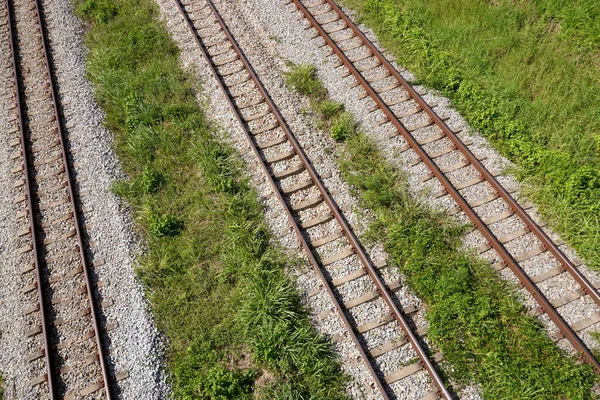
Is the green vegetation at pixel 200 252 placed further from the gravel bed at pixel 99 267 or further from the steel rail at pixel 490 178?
the steel rail at pixel 490 178

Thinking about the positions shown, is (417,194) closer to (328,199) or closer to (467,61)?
(328,199)

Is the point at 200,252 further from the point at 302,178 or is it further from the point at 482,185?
the point at 482,185

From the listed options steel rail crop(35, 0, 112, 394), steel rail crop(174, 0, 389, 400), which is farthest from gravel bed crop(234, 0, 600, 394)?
steel rail crop(35, 0, 112, 394)

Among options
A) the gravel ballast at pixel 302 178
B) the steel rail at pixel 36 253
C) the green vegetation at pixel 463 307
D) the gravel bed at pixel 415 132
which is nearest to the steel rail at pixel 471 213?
the gravel bed at pixel 415 132

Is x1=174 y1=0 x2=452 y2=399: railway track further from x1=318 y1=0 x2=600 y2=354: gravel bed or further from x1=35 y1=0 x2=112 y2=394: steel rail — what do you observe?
x1=35 y1=0 x2=112 y2=394: steel rail

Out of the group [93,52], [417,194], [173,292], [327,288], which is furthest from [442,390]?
[93,52]

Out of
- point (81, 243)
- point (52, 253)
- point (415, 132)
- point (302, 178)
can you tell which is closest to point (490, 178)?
point (415, 132)
